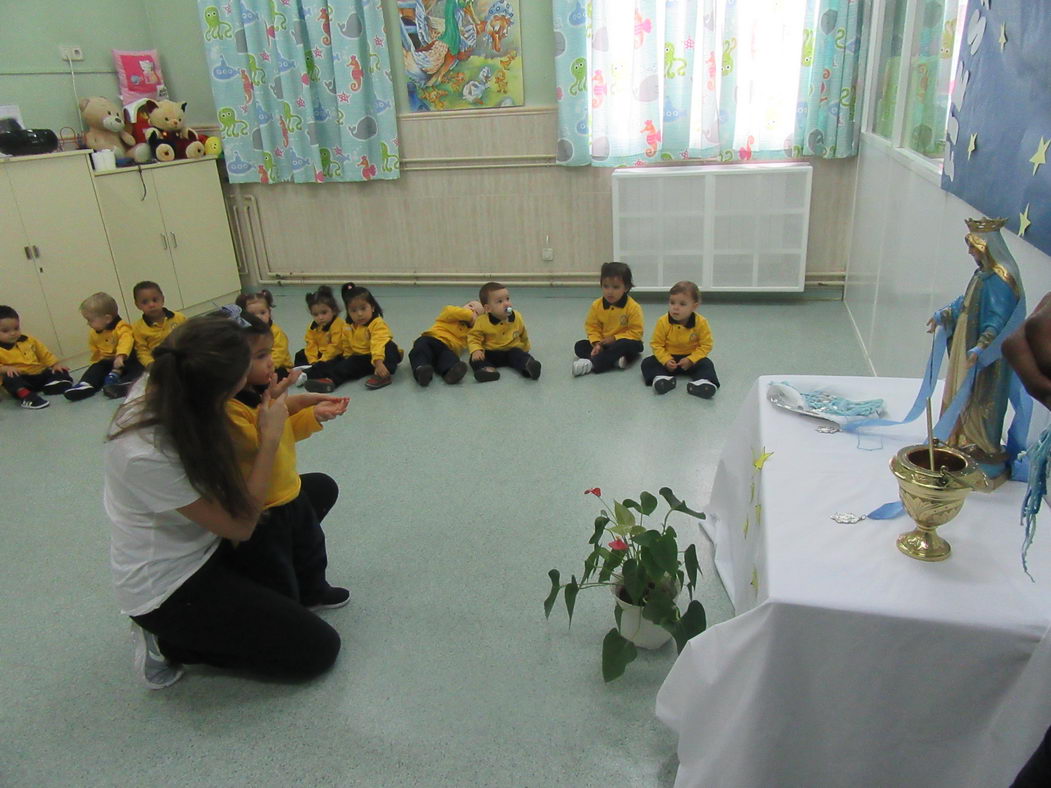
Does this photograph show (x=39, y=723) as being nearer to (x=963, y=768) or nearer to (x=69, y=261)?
(x=963, y=768)

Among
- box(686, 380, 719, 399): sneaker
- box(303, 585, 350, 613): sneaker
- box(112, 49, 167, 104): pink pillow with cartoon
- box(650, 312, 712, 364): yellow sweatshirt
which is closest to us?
box(303, 585, 350, 613): sneaker

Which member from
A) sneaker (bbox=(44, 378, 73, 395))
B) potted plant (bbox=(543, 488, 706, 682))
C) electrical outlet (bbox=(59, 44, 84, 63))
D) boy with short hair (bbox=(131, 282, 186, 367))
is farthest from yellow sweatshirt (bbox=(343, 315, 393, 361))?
electrical outlet (bbox=(59, 44, 84, 63))

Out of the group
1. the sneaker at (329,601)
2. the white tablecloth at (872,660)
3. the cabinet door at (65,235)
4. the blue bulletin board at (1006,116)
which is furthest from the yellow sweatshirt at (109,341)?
the blue bulletin board at (1006,116)

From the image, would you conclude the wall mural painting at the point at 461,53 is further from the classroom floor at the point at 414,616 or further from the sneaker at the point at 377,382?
the classroom floor at the point at 414,616

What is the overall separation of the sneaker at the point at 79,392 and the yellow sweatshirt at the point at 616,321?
7.92 ft

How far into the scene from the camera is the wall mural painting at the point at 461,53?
414cm

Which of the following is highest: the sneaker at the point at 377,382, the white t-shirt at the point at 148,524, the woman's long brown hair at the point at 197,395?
the woman's long brown hair at the point at 197,395

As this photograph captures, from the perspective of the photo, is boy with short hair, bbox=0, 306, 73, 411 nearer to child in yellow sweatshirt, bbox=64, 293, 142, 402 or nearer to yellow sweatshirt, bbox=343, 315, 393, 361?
child in yellow sweatshirt, bbox=64, 293, 142, 402

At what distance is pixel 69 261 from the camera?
384 centimetres

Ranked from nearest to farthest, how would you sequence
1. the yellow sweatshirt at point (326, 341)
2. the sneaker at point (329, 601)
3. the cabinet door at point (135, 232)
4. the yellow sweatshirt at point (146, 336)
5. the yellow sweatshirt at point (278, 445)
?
1. the yellow sweatshirt at point (278, 445)
2. the sneaker at point (329, 601)
3. the yellow sweatshirt at point (326, 341)
4. the yellow sweatshirt at point (146, 336)
5. the cabinet door at point (135, 232)

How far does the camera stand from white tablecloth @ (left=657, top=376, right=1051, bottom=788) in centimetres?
95

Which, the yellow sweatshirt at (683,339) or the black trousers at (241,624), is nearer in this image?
the black trousers at (241,624)

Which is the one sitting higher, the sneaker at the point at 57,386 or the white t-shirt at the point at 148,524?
the white t-shirt at the point at 148,524

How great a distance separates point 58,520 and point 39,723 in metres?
1.01
